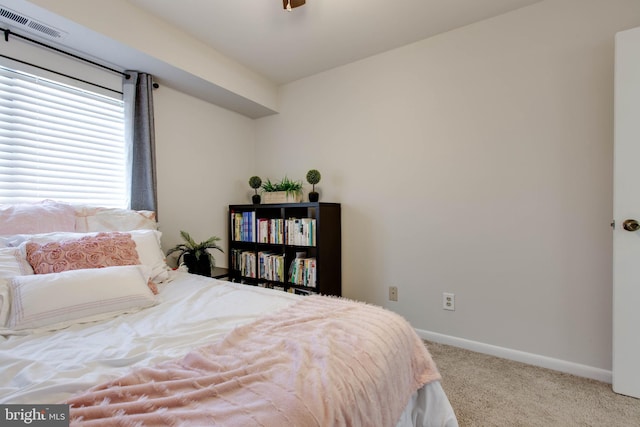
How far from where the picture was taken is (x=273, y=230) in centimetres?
256

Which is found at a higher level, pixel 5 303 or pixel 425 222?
pixel 425 222

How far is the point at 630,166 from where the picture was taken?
1.46m

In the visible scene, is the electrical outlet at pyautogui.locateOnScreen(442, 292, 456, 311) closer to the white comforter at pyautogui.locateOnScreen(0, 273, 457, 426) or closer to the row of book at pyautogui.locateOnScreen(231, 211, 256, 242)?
the white comforter at pyautogui.locateOnScreen(0, 273, 457, 426)

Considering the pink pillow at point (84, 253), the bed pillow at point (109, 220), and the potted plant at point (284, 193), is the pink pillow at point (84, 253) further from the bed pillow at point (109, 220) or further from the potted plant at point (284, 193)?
the potted plant at point (284, 193)

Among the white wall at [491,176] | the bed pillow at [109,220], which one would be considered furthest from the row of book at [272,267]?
the bed pillow at [109,220]

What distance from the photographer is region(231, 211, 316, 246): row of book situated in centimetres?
238

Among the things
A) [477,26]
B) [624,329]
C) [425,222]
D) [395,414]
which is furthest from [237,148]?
→ [624,329]

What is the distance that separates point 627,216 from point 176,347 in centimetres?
225

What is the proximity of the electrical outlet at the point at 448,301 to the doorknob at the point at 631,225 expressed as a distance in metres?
1.04

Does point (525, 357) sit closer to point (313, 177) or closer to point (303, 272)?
point (303, 272)

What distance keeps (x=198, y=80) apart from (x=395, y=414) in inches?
101

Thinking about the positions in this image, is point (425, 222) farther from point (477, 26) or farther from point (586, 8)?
point (586, 8)

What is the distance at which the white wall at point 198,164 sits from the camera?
2.40 meters

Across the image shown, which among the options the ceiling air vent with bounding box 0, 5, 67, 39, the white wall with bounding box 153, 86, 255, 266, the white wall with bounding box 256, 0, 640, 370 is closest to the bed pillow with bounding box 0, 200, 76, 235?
the white wall with bounding box 153, 86, 255, 266
